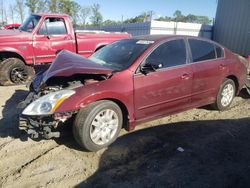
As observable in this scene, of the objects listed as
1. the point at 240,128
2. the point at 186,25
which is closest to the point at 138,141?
the point at 240,128

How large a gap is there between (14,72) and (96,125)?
16.4 feet

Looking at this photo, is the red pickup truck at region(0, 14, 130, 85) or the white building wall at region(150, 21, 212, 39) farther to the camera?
the white building wall at region(150, 21, 212, 39)

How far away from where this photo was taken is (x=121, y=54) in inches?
184

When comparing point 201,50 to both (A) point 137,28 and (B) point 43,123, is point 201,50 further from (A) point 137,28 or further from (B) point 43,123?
(A) point 137,28

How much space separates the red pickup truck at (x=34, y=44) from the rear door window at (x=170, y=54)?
4558 mm

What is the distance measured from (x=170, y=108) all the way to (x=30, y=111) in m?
2.33

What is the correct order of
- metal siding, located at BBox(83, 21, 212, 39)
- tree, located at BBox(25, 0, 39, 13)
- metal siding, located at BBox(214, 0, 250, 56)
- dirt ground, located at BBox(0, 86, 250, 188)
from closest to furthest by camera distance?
1. dirt ground, located at BBox(0, 86, 250, 188)
2. metal siding, located at BBox(214, 0, 250, 56)
3. metal siding, located at BBox(83, 21, 212, 39)
4. tree, located at BBox(25, 0, 39, 13)

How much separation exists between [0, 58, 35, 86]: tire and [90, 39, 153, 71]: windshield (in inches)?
141

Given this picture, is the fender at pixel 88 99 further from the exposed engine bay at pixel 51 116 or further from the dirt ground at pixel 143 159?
the dirt ground at pixel 143 159

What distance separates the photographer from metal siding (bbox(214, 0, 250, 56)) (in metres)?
14.3

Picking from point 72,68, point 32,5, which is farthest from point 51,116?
point 32,5

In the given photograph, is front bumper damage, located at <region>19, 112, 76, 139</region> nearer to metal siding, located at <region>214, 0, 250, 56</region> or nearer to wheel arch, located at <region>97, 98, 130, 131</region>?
wheel arch, located at <region>97, 98, 130, 131</region>

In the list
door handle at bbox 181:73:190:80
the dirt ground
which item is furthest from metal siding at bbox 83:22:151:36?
the dirt ground

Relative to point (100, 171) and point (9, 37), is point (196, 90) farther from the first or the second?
point (9, 37)
